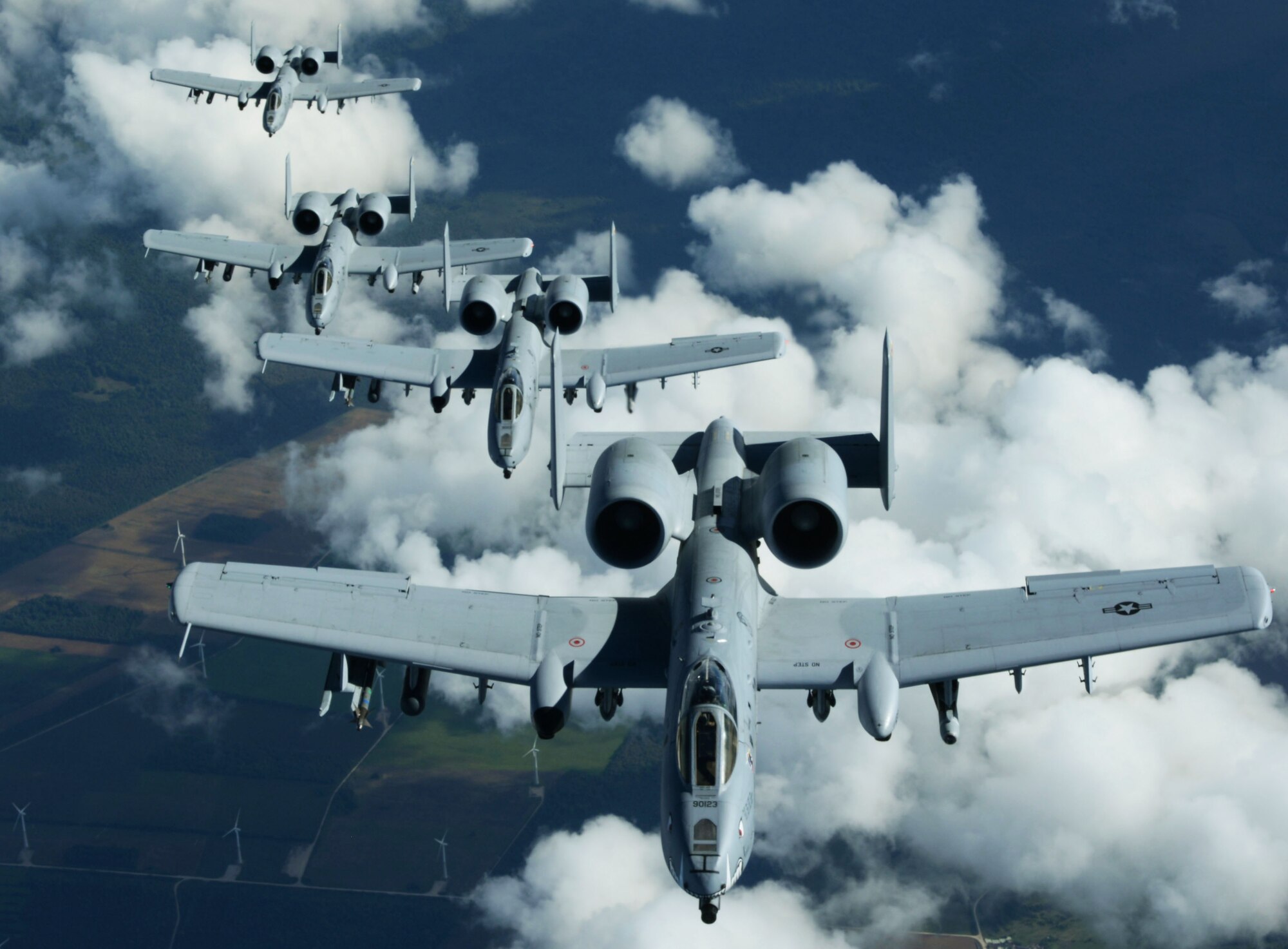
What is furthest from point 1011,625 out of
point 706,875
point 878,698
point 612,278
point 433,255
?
point 433,255

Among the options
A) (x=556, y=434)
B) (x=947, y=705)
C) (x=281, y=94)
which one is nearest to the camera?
(x=947, y=705)

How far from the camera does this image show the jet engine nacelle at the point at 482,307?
149ft

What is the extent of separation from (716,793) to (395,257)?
39.0m

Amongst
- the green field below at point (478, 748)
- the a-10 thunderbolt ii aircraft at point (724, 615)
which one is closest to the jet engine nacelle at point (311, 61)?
the a-10 thunderbolt ii aircraft at point (724, 615)

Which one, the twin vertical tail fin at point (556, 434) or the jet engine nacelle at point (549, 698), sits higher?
the twin vertical tail fin at point (556, 434)

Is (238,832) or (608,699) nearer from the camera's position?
→ (608,699)

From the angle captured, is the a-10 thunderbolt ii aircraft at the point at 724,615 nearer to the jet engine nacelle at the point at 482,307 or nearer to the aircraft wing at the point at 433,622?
the aircraft wing at the point at 433,622

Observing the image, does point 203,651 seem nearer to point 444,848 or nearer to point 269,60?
point 444,848

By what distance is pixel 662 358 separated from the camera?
46.2m

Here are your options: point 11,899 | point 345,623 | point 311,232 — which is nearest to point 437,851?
point 11,899

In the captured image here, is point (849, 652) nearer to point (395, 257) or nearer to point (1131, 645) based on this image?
point (1131, 645)

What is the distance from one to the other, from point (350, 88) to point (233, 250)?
1015 inches

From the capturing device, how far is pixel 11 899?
450 feet

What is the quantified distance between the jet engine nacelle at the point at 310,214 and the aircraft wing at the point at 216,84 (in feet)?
77.6
